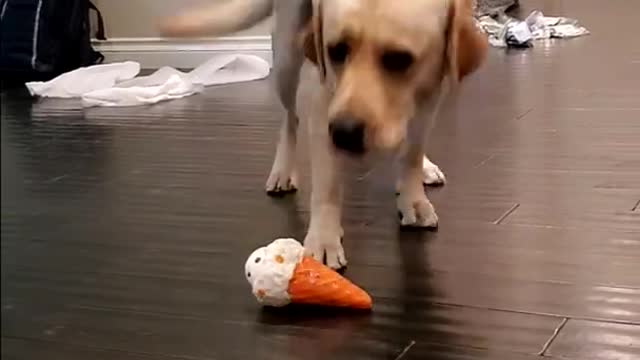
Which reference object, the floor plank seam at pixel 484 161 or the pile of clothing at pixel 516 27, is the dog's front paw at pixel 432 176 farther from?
the pile of clothing at pixel 516 27

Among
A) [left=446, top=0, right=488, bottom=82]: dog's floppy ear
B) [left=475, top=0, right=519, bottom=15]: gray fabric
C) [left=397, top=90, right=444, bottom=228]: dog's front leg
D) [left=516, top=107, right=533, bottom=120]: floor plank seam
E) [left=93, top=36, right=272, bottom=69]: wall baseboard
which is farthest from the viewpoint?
[left=475, top=0, right=519, bottom=15]: gray fabric

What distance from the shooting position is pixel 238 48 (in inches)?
173

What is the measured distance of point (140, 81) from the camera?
4.02 meters

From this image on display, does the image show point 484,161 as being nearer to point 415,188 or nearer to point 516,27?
point 415,188

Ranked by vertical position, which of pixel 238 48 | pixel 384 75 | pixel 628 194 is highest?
pixel 384 75

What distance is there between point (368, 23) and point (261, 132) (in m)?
1.46

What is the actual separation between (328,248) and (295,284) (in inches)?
8.6

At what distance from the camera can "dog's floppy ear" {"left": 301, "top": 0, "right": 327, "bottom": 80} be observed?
5.15 feet

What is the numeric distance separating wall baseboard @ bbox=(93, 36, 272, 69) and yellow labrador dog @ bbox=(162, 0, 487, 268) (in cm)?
253

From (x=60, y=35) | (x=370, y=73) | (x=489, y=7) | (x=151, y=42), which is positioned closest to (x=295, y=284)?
(x=370, y=73)

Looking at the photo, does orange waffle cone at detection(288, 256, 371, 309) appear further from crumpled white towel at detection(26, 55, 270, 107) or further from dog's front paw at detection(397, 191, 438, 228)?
crumpled white towel at detection(26, 55, 270, 107)

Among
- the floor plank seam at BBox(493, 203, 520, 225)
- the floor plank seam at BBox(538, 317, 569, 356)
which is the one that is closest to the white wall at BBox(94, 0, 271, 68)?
the floor plank seam at BBox(493, 203, 520, 225)

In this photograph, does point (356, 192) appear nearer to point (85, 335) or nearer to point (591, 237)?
point (591, 237)

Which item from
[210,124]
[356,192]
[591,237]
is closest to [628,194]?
[591,237]
